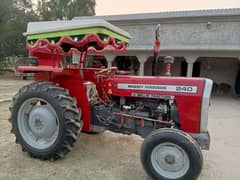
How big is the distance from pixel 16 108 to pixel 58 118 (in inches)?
28.1

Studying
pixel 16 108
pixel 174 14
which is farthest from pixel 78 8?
pixel 16 108

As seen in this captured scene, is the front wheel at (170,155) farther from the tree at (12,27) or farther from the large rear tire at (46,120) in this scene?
the tree at (12,27)

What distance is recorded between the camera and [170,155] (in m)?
2.34

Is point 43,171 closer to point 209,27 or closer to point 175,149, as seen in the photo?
point 175,149

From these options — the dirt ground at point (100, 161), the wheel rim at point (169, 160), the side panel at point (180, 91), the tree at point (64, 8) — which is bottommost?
the dirt ground at point (100, 161)

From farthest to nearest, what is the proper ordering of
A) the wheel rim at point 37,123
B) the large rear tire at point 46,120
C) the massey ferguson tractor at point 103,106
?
the wheel rim at point 37,123, the large rear tire at point 46,120, the massey ferguson tractor at point 103,106

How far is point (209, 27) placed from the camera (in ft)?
32.0

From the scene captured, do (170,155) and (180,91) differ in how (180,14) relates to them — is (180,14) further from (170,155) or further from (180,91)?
(170,155)

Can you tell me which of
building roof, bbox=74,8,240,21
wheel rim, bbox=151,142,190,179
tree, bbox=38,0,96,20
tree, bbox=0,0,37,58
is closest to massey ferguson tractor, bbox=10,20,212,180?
wheel rim, bbox=151,142,190,179

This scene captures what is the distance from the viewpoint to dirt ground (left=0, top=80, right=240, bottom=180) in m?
2.51

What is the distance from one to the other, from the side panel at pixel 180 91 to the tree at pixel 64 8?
2293 cm

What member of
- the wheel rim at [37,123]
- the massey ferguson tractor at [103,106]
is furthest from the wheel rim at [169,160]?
the wheel rim at [37,123]

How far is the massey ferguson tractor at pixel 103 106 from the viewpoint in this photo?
2346 millimetres

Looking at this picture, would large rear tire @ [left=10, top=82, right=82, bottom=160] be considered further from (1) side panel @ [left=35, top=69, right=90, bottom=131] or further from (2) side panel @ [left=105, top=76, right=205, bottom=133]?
(2) side panel @ [left=105, top=76, right=205, bottom=133]
